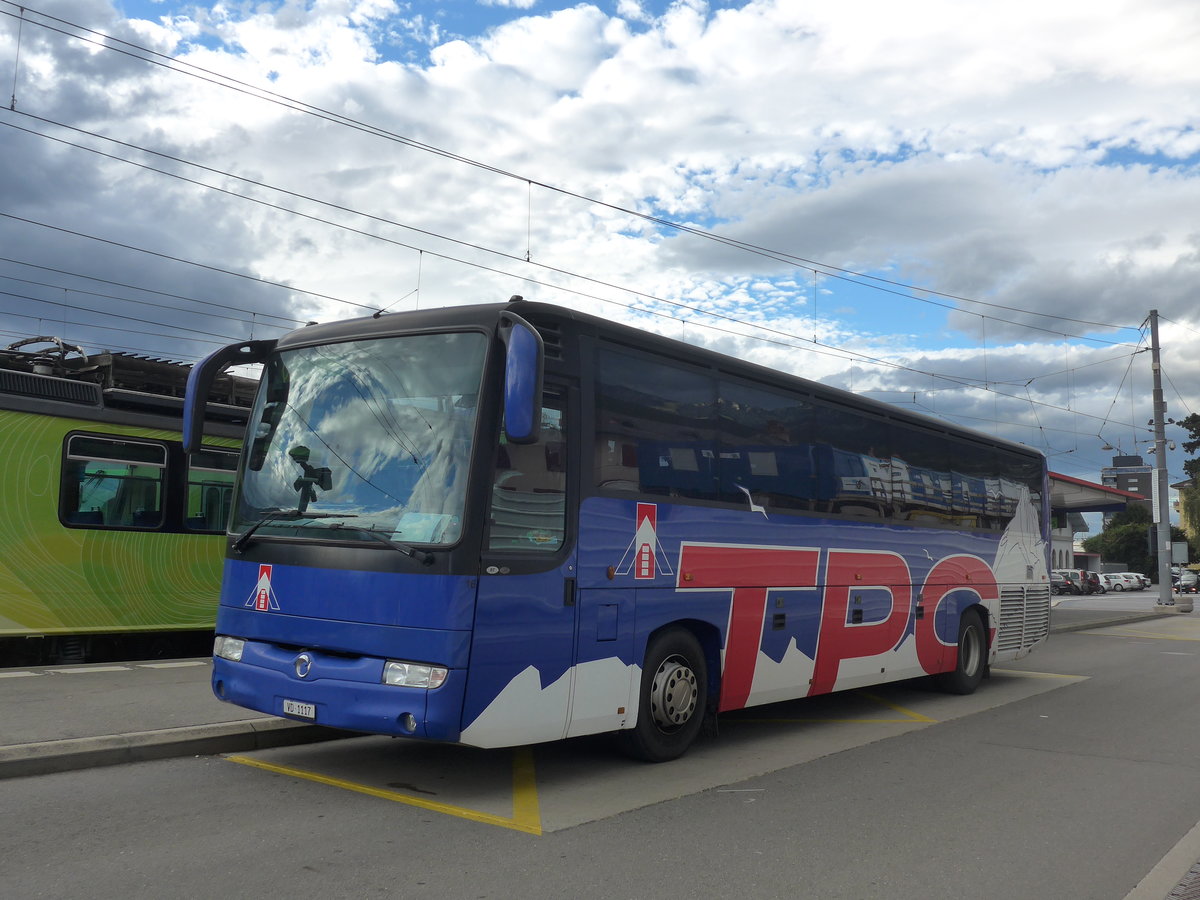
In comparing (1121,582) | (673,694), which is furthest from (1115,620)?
(1121,582)

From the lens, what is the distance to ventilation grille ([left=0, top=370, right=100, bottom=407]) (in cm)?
1157

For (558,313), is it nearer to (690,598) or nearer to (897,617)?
(690,598)

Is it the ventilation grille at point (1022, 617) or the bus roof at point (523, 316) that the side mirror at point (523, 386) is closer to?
the bus roof at point (523, 316)

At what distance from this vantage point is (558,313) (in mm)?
7078

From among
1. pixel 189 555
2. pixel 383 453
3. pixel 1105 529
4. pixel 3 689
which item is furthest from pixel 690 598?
pixel 1105 529

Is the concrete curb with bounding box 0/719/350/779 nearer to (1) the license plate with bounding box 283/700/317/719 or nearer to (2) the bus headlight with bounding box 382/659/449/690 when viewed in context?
(1) the license plate with bounding box 283/700/317/719

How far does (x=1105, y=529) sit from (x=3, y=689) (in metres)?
119

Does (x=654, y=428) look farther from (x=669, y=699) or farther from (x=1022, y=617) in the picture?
(x=1022, y=617)

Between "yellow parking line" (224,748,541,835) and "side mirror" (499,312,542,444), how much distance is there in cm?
218

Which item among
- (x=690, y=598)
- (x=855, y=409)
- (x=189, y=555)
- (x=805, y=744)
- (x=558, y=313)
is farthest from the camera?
(x=189, y=555)

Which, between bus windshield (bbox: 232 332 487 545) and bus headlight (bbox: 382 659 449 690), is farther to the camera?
bus windshield (bbox: 232 332 487 545)

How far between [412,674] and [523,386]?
1816mm

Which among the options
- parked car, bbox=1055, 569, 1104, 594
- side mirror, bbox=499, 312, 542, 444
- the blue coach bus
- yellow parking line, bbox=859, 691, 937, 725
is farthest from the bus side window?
parked car, bbox=1055, 569, 1104, 594

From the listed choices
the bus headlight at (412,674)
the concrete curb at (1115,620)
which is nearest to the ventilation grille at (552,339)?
the bus headlight at (412,674)
